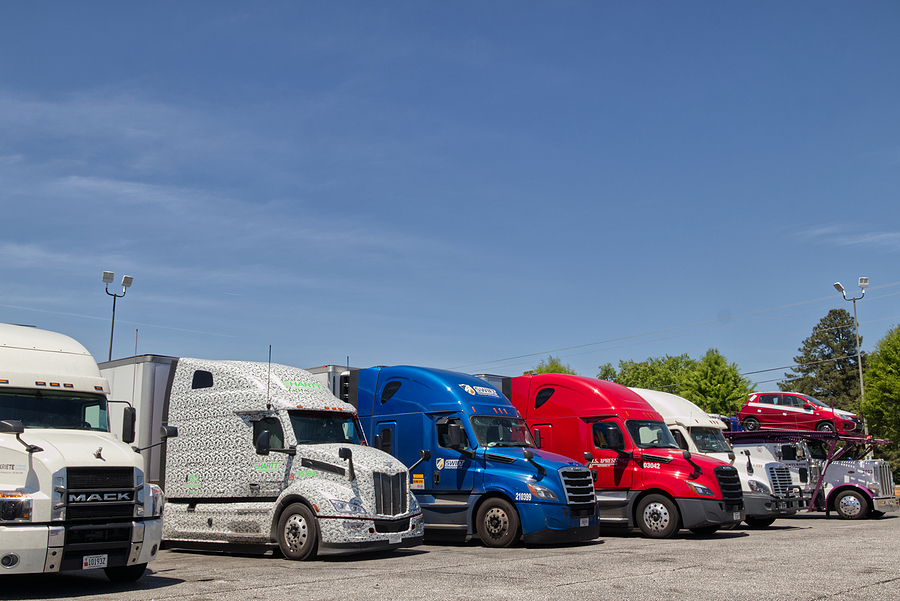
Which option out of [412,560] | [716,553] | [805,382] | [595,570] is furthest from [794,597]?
[805,382]

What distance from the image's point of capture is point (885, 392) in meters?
46.3

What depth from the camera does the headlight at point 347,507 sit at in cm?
1267

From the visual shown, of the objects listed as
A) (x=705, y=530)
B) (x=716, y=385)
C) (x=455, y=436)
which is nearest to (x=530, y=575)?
(x=455, y=436)

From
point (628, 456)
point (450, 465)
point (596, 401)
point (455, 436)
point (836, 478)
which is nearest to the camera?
point (455, 436)

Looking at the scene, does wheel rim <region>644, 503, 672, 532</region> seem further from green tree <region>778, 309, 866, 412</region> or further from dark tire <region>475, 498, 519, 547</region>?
green tree <region>778, 309, 866, 412</region>

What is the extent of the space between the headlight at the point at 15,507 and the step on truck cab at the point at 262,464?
4.22m

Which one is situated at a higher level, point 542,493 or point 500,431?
point 500,431

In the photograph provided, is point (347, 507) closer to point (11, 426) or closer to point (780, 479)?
point (11, 426)

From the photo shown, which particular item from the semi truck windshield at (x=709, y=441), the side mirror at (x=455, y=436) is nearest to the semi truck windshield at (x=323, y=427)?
the side mirror at (x=455, y=436)

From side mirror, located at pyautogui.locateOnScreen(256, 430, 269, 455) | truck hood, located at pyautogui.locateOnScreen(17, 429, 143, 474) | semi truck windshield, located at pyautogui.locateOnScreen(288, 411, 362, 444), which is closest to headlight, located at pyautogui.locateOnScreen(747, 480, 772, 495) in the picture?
semi truck windshield, located at pyautogui.locateOnScreen(288, 411, 362, 444)

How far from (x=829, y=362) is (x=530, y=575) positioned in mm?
94810

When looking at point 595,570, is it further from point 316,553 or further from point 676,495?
point 676,495

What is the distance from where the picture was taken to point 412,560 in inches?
506

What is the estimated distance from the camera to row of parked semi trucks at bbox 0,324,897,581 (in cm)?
973
